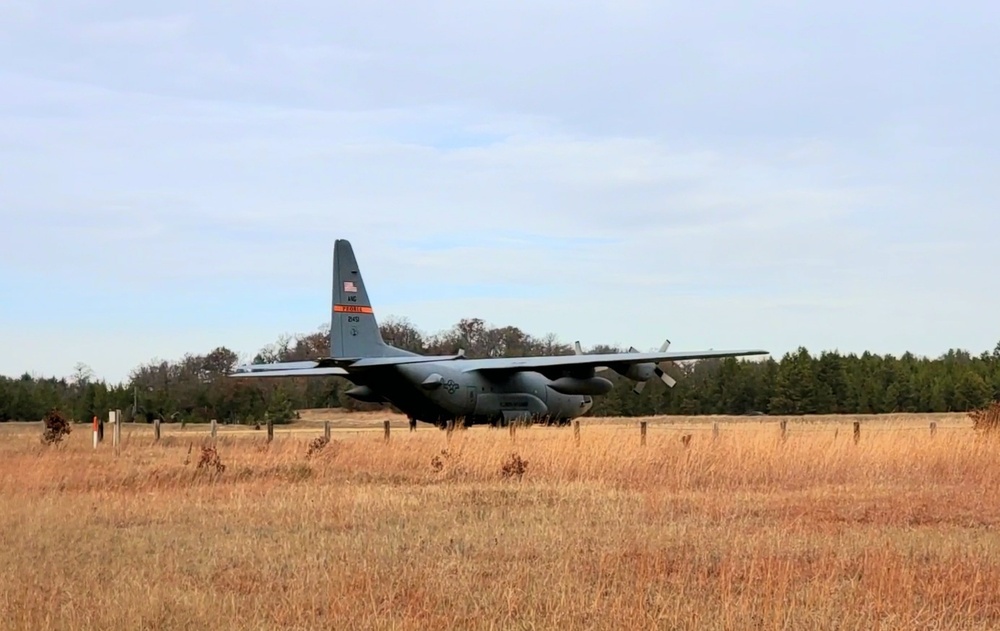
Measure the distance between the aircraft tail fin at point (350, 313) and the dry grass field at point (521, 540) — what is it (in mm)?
13201

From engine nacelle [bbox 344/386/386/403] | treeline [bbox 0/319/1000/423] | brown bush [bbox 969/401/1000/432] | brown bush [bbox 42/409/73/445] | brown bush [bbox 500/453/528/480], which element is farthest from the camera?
treeline [bbox 0/319/1000/423]

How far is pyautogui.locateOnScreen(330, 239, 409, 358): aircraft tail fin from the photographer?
34.8 meters

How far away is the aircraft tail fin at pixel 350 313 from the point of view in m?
34.8

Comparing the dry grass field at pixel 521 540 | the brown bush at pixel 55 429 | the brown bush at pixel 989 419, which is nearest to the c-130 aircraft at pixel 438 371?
the brown bush at pixel 55 429

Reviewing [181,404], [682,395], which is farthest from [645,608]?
[682,395]

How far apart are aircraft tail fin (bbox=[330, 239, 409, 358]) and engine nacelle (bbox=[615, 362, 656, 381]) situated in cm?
801

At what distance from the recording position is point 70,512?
45.7ft

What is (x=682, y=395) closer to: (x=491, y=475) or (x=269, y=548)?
(x=491, y=475)

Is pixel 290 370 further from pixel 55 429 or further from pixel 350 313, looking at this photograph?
pixel 55 429

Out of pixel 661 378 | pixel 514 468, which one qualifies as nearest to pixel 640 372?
pixel 661 378

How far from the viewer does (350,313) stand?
35.2 metres

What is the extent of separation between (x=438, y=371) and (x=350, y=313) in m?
3.36

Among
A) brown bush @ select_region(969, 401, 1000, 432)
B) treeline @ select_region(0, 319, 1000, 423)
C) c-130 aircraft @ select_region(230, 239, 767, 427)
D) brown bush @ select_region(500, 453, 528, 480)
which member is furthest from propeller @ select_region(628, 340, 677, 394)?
treeline @ select_region(0, 319, 1000, 423)

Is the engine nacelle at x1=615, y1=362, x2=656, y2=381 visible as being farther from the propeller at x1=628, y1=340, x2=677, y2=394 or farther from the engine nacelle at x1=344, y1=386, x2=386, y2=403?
the engine nacelle at x1=344, y1=386, x2=386, y2=403
